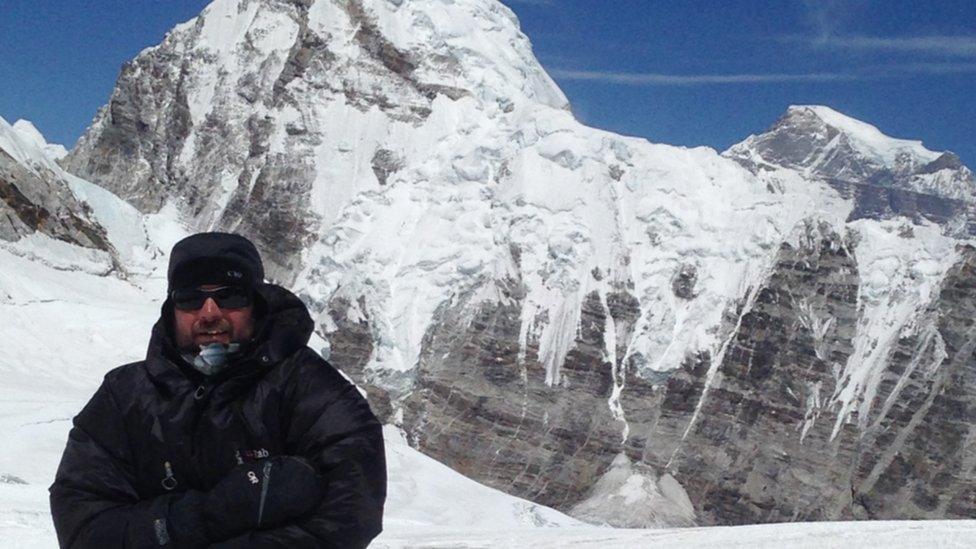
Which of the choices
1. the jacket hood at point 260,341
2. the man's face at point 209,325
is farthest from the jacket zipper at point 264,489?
the man's face at point 209,325

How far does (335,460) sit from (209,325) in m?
0.95

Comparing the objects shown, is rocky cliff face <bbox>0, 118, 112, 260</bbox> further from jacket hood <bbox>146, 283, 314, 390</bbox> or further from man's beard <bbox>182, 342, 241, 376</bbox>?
man's beard <bbox>182, 342, 241, 376</bbox>

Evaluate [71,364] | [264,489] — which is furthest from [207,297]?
[71,364]

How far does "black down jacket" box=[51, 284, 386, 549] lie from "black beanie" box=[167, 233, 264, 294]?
18 centimetres

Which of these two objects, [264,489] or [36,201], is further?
[36,201]

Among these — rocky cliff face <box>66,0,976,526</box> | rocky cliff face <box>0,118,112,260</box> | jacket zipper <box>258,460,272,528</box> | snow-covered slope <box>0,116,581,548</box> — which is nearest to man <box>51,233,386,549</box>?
jacket zipper <box>258,460,272,528</box>

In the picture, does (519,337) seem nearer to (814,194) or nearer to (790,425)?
(790,425)

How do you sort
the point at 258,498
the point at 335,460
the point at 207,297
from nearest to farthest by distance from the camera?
the point at 258,498 → the point at 335,460 → the point at 207,297

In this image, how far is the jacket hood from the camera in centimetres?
491

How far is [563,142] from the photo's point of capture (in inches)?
3844

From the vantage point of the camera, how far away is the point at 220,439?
4.86 meters

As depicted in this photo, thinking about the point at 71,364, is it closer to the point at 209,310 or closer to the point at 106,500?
the point at 106,500

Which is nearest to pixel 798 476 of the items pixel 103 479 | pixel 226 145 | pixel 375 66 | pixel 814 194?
pixel 814 194

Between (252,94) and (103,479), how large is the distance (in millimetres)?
103936
